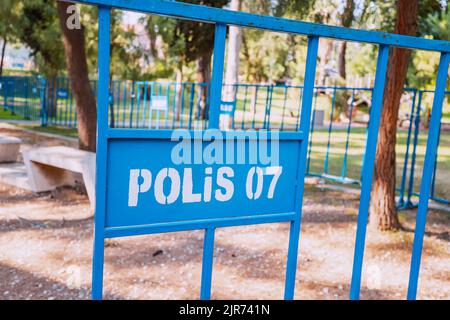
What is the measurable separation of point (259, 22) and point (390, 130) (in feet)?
13.3

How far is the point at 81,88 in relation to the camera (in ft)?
25.2

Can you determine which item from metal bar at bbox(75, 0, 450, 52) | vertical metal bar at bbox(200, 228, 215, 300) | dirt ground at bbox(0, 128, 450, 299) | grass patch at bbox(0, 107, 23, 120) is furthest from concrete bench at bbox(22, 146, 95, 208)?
grass patch at bbox(0, 107, 23, 120)

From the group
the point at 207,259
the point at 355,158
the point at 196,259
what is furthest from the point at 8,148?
the point at 355,158

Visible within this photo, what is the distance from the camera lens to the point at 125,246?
480 centimetres

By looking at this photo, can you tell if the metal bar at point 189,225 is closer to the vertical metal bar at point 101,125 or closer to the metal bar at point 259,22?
the vertical metal bar at point 101,125

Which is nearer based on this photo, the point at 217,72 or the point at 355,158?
the point at 217,72

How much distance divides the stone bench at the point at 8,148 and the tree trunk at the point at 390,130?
5497 mm

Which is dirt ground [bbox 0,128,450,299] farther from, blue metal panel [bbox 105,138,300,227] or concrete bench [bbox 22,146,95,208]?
blue metal panel [bbox 105,138,300,227]

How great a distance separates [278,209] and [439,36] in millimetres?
14464

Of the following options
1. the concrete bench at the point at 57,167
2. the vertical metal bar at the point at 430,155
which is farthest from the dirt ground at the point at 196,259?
the vertical metal bar at the point at 430,155

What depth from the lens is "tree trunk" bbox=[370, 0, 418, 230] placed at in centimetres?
517

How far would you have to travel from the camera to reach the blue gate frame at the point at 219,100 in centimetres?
153

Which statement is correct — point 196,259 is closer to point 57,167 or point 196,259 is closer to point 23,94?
point 57,167

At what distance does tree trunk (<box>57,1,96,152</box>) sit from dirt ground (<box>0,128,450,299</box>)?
5.76ft
